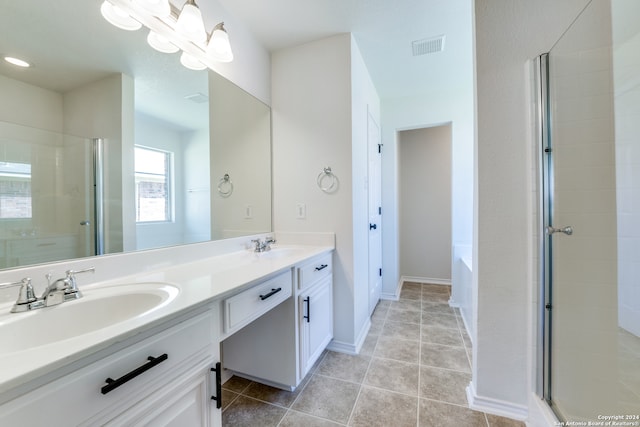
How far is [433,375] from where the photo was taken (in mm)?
1687

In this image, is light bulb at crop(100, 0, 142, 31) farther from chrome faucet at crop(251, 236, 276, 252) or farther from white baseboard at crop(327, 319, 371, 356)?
white baseboard at crop(327, 319, 371, 356)

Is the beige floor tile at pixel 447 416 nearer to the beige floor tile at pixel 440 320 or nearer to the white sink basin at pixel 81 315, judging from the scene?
the beige floor tile at pixel 440 320

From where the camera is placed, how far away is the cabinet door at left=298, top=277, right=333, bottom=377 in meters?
1.53

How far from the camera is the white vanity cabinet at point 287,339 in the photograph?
1.47m

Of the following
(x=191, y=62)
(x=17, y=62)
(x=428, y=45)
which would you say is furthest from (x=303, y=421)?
(x=428, y=45)

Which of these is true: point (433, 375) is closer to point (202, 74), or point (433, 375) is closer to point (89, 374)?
point (89, 374)

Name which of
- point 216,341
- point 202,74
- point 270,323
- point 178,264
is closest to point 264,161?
point 202,74

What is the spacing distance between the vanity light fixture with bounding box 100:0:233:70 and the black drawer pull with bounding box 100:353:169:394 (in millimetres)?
1363

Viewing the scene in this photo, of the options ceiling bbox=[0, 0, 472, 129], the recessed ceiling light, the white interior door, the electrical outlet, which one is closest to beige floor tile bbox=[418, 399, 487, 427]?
the white interior door

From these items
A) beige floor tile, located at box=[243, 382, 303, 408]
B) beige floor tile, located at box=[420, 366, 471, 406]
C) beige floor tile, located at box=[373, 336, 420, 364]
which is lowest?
beige floor tile, located at box=[243, 382, 303, 408]

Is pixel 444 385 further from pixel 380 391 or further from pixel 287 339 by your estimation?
pixel 287 339

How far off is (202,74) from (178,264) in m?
1.12

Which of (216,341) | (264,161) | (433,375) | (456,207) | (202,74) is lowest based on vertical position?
(433,375)

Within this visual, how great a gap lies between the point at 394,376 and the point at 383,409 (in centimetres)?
31
